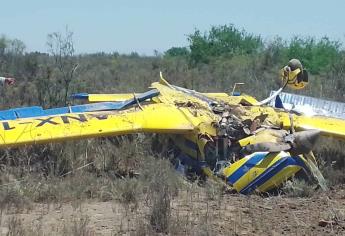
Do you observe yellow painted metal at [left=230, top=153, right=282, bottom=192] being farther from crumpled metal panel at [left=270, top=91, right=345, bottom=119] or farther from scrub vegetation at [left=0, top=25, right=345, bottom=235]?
crumpled metal panel at [left=270, top=91, right=345, bottom=119]

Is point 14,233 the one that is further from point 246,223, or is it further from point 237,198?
point 237,198

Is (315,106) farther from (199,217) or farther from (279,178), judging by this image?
(199,217)

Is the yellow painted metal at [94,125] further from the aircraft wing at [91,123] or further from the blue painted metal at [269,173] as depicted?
the blue painted metal at [269,173]

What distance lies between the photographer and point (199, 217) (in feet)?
18.6

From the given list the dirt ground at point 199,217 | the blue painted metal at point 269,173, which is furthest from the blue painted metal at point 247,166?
the dirt ground at point 199,217

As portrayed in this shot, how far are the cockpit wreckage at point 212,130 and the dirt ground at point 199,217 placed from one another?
41cm

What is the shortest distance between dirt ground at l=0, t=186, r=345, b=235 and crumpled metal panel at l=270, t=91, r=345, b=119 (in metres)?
4.89

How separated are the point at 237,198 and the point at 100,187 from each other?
150cm

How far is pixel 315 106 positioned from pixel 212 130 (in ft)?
14.0

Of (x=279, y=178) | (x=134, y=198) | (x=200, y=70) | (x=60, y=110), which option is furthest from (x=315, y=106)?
(x=200, y=70)

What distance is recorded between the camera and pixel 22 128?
25.5 ft

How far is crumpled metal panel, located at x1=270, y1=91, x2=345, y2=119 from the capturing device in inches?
452

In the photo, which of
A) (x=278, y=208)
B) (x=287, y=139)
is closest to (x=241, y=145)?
(x=287, y=139)

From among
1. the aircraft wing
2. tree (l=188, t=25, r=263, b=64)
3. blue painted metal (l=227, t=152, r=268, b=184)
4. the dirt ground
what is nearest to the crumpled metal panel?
the aircraft wing
